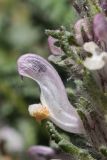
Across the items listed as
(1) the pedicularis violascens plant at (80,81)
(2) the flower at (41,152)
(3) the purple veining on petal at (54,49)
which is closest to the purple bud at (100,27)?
(1) the pedicularis violascens plant at (80,81)

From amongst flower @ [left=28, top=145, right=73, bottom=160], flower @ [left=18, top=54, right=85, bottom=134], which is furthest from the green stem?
flower @ [left=28, top=145, right=73, bottom=160]

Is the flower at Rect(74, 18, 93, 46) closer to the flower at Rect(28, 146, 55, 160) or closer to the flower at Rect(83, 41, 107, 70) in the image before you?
the flower at Rect(83, 41, 107, 70)

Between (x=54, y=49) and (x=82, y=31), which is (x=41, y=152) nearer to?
(x=54, y=49)

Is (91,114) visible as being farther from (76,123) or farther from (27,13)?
(27,13)

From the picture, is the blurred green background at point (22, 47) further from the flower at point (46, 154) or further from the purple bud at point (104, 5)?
the purple bud at point (104, 5)

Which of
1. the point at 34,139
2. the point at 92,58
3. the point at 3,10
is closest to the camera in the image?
the point at 92,58

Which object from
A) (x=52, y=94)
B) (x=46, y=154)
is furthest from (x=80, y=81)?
(x=46, y=154)

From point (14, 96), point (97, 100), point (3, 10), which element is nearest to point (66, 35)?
point (97, 100)
